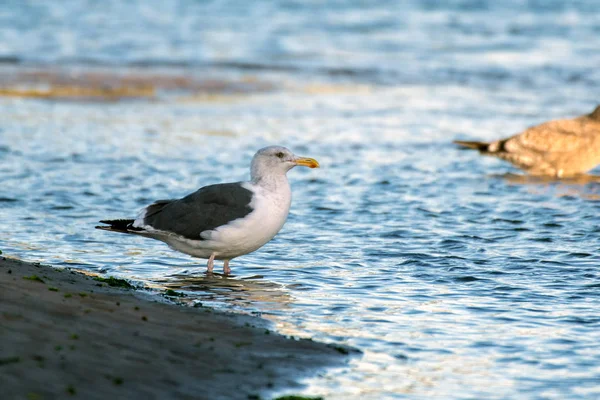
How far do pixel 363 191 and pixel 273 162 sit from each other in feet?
10.8

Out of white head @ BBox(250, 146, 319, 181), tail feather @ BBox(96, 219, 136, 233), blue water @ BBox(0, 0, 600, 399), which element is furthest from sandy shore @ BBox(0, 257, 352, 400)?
white head @ BBox(250, 146, 319, 181)

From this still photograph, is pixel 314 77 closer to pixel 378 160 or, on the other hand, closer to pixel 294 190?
pixel 378 160

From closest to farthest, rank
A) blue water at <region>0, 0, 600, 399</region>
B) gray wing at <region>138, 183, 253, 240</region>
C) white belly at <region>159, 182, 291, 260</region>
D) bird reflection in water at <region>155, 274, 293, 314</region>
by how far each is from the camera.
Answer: blue water at <region>0, 0, 600, 399</region> < bird reflection in water at <region>155, 274, 293, 314</region> < white belly at <region>159, 182, 291, 260</region> < gray wing at <region>138, 183, 253, 240</region>

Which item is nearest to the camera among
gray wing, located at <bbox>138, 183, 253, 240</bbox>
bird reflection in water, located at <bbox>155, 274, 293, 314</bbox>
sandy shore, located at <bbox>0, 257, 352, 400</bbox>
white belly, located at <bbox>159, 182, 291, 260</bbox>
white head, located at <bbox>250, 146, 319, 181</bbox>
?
sandy shore, located at <bbox>0, 257, 352, 400</bbox>

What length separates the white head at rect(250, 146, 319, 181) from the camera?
7688 millimetres

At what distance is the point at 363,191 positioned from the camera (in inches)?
428

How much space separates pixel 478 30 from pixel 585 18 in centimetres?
384

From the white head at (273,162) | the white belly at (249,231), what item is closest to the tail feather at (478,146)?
the white head at (273,162)

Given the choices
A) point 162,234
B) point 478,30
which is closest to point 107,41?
point 478,30

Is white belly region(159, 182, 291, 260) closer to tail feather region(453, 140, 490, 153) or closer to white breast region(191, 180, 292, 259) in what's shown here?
white breast region(191, 180, 292, 259)

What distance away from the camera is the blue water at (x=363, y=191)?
5.93 meters

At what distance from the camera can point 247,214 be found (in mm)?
7336

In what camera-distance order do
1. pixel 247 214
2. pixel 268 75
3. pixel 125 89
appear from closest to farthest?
pixel 247 214 < pixel 125 89 < pixel 268 75

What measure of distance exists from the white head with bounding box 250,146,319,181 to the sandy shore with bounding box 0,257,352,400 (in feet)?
5.91
